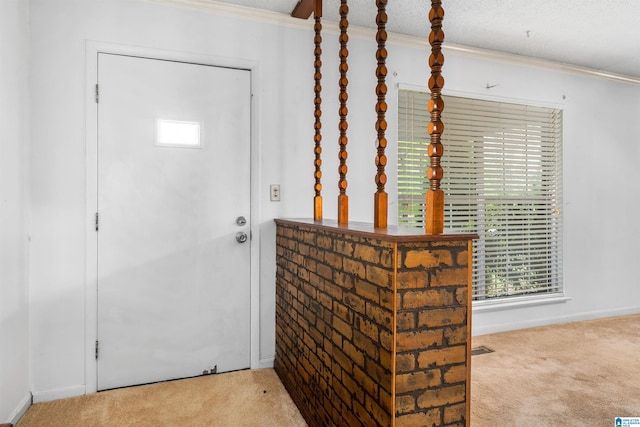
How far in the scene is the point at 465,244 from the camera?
4.46 feet

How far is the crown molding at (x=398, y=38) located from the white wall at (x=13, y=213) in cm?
83

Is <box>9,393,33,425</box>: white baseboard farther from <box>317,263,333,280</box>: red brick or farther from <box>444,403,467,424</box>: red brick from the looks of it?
<box>444,403,467,424</box>: red brick

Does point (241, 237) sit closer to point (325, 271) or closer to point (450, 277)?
point (325, 271)

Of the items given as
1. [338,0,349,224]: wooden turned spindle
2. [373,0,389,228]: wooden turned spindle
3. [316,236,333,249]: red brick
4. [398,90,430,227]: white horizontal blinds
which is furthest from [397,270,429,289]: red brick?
[398,90,430,227]: white horizontal blinds

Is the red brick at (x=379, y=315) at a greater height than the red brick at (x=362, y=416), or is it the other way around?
the red brick at (x=379, y=315)

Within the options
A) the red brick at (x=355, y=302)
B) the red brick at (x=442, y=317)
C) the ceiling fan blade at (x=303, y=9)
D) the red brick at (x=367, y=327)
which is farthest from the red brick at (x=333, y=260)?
the ceiling fan blade at (x=303, y=9)

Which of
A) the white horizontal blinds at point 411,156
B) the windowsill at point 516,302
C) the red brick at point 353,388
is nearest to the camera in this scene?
the red brick at point 353,388

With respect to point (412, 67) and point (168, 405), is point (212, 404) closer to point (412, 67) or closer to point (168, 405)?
point (168, 405)

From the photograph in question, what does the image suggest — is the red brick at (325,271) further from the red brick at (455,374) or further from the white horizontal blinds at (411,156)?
the white horizontal blinds at (411,156)

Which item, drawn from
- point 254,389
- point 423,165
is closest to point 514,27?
point 423,165

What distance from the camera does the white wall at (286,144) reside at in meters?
2.29

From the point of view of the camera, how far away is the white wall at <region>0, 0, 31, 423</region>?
6.32ft

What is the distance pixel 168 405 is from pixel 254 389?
19.6 inches

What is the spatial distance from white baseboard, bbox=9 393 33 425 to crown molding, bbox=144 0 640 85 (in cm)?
247
